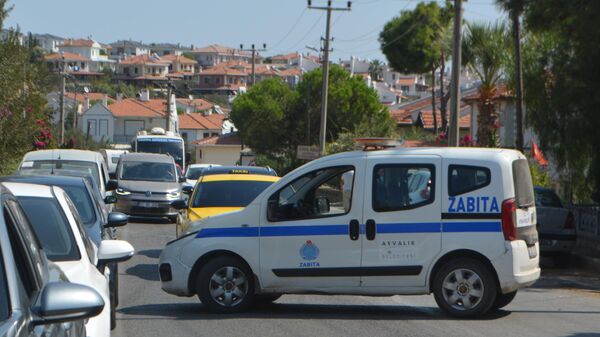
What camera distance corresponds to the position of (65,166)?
885 inches

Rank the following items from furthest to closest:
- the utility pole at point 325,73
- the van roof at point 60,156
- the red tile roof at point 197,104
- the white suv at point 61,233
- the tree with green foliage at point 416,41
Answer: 1. the red tile roof at point 197,104
2. the tree with green foliage at point 416,41
3. the utility pole at point 325,73
4. the van roof at point 60,156
5. the white suv at point 61,233

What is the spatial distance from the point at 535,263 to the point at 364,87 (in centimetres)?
4777

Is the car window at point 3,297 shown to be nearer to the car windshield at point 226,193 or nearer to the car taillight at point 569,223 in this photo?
the car windshield at point 226,193

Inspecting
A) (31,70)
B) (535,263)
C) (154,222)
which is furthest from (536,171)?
(535,263)

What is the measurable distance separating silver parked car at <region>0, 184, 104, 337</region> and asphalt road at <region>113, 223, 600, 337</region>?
598cm

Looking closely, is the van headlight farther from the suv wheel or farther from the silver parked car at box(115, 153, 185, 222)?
the suv wheel

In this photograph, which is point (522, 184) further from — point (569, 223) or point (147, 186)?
point (147, 186)

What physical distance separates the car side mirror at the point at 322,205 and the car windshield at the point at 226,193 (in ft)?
15.1

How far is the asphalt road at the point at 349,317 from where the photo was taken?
1108cm

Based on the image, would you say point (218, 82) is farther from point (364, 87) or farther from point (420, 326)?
point (420, 326)

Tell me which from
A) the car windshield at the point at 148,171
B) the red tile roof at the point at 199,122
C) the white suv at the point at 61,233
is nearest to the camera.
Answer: the white suv at the point at 61,233

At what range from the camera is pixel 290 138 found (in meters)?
63.2

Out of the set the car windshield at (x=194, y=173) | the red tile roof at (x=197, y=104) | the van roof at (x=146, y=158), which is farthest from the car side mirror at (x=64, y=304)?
the red tile roof at (x=197, y=104)

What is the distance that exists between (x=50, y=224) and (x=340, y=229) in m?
4.63
